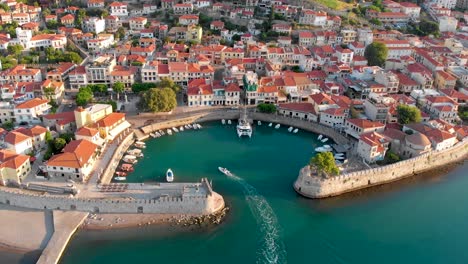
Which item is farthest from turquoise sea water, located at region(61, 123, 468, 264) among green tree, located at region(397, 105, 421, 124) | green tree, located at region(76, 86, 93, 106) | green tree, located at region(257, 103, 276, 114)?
green tree, located at region(76, 86, 93, 106)

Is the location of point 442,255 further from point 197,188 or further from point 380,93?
point 380,93

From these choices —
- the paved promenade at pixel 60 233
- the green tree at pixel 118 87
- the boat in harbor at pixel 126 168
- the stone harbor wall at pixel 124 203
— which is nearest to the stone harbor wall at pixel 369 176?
the stone harbor wall at pixel 124 203

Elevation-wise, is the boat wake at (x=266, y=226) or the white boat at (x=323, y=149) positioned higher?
the white boat at (x=323, y=149)

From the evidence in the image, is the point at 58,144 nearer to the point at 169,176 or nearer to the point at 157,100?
the point at 169,176

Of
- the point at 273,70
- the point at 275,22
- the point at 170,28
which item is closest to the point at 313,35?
the point at 275,22

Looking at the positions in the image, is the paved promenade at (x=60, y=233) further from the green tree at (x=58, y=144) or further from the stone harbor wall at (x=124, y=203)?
the green tree at (x=58, y=144)

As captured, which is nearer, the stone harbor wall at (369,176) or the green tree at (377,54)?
the stone harbor wall at (369,176)

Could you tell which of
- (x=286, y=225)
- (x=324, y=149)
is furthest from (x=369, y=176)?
(x=286, y=225)
